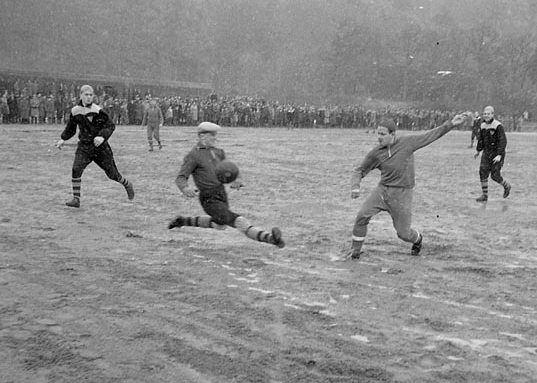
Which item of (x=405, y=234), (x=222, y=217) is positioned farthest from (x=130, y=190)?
(x=405, y=234)

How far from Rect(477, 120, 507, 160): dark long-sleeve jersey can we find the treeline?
4680cm

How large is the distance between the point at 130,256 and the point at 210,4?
76099mm

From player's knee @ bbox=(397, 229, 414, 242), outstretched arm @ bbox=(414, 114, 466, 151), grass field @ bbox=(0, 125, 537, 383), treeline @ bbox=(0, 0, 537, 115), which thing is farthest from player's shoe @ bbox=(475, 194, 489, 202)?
treeline @ bbox=(0, 0, 537, 115)

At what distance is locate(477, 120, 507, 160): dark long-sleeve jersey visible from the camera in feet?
42.4

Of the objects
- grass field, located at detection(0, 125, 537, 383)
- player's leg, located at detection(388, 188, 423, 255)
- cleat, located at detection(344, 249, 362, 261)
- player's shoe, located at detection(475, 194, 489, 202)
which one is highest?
player's leg, located at detection(388, 188, 423, 255)

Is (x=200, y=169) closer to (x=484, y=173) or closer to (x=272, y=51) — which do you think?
(x=484, y=173)

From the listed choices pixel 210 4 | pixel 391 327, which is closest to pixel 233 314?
pixel 391 327

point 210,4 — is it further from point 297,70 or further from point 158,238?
point 158,238

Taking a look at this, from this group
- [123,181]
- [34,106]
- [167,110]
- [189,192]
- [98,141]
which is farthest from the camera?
[167,110]

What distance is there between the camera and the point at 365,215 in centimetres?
789

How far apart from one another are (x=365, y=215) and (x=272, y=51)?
74.4 meters

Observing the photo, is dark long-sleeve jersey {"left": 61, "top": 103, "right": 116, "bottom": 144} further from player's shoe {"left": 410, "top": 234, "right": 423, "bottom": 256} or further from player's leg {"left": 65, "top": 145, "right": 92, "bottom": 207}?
player's shoe {"left": 410, "top": 234, "right": 423, "bottom": 256}

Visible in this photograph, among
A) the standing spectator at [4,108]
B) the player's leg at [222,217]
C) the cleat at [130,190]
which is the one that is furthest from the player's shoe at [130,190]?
the standing spectator at [4,108]

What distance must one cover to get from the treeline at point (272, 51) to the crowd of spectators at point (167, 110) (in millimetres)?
14480
